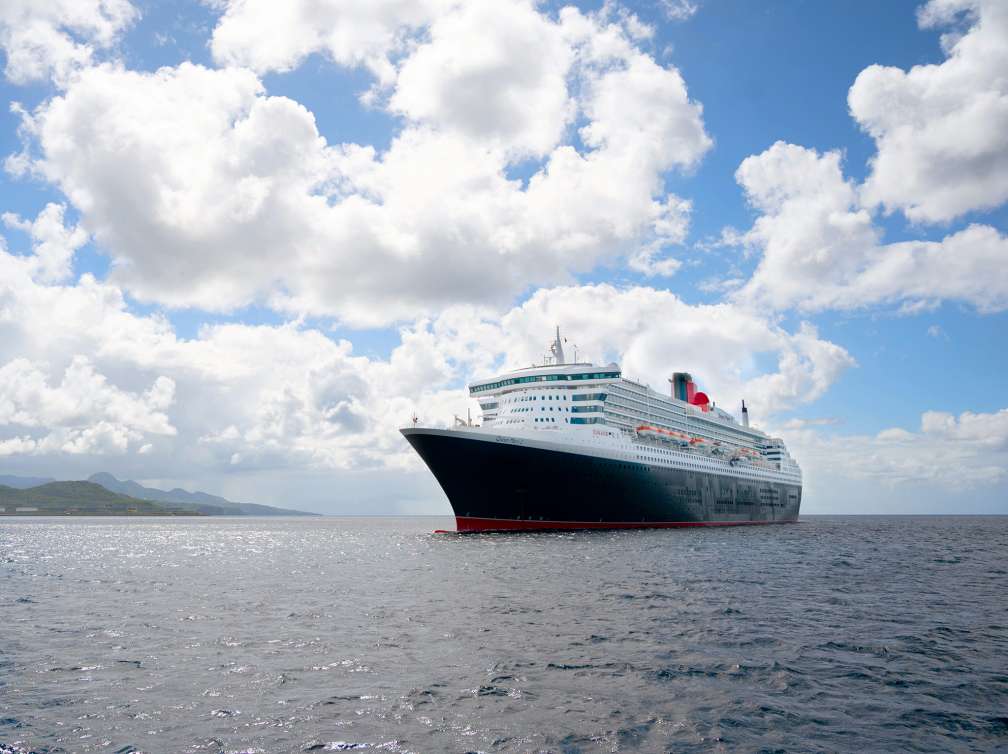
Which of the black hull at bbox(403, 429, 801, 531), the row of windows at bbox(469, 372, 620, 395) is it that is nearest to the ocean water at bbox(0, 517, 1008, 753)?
the black hull at bbox(403, 429, 801, 531)

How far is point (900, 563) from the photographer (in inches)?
1565

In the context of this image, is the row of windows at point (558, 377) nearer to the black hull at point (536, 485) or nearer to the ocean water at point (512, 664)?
the black hull at point (536, 485)

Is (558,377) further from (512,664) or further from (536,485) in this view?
(512,664)

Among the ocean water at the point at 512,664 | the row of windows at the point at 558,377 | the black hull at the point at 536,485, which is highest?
the row of windows at the point at 558,377

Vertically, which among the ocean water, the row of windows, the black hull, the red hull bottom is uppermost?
the row of windows

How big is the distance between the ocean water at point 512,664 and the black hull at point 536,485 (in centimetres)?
2227

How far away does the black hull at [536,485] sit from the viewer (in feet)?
175

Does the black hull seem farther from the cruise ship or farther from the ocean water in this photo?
the ocean water

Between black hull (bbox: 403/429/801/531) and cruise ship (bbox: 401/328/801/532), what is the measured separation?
9 cm

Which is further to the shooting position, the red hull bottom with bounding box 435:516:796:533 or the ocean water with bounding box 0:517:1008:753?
the red hull bottom with bounding box 435:516:796:533

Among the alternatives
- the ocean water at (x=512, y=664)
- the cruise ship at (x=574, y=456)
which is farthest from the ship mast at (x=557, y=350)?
the ocean water at (x=512, y=664)

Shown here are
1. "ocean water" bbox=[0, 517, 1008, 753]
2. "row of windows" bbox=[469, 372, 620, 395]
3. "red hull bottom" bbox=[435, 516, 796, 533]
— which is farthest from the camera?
"row of windows" bbox=[469, 372, 620, 395]

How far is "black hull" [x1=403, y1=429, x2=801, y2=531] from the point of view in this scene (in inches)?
2096

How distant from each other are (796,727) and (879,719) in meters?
1.73
